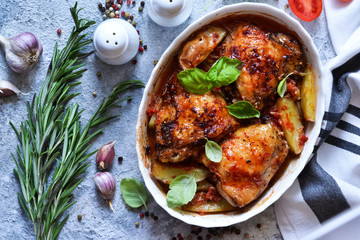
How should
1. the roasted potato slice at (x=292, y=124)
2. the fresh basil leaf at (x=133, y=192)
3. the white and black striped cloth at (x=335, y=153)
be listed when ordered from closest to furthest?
1. the roasted potato slice at (x=292, y=124)
2. the white and black striped cloth at (x=335, y=153)
3. the fresh basil leaf at (x=133, y=192)

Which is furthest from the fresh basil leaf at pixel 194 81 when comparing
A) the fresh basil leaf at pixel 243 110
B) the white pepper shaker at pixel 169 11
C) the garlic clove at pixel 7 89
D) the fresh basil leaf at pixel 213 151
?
the garlic clove at pixel 7 89

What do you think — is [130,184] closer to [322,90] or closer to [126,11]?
[126,11]

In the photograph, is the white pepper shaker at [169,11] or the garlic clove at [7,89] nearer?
the white pepper shaker at [169,11]

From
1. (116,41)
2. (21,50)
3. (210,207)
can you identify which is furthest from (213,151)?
(21,50)

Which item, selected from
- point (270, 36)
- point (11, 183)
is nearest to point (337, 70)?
point (270, 36)

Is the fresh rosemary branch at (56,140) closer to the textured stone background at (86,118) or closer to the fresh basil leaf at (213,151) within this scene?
the textured stone background at (86,118)

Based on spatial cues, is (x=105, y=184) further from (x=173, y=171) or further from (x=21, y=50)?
(x=21, y=50)
